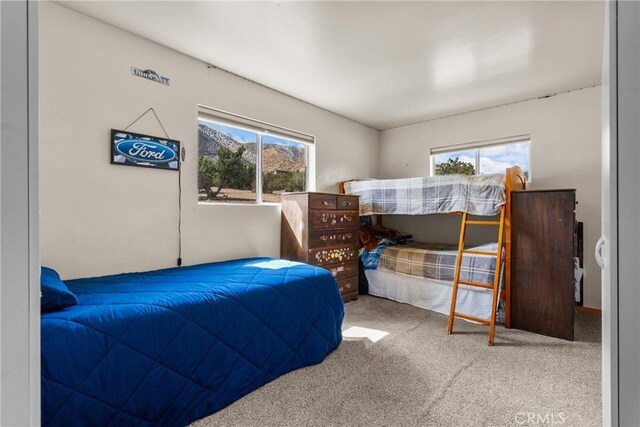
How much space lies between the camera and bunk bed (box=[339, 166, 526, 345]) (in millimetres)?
2955

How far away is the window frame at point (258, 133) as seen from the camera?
2977mm

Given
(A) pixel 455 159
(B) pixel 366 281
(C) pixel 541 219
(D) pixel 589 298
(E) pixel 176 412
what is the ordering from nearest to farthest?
(E) pixel 176 412
(C) pixel 541 219
(D) pixel 589 298
(B) pixel 366 281
(A) pixel 455 159

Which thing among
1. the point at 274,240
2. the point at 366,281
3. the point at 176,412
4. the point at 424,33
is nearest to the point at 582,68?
the point at 424,33

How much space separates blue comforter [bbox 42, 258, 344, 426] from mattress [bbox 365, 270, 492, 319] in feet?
4.87

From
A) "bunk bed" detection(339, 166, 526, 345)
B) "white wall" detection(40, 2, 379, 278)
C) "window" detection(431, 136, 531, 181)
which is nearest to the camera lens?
"white wall" detection(40, 2, 379, 278)

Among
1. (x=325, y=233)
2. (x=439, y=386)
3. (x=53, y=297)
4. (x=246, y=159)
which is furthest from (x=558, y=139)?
(x=53, y=297)

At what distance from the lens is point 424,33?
2379 millimetres

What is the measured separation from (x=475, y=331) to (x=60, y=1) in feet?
13.3

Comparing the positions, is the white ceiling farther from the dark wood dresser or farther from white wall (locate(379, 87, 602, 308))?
the dark wood dresser

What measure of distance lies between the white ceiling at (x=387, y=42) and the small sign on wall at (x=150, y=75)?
265mm

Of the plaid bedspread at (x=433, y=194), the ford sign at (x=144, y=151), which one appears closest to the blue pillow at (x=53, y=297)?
the ford sign at (x=144, y=151)

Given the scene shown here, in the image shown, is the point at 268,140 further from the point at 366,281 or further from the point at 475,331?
the point at 475,331

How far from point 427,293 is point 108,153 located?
3298mm
